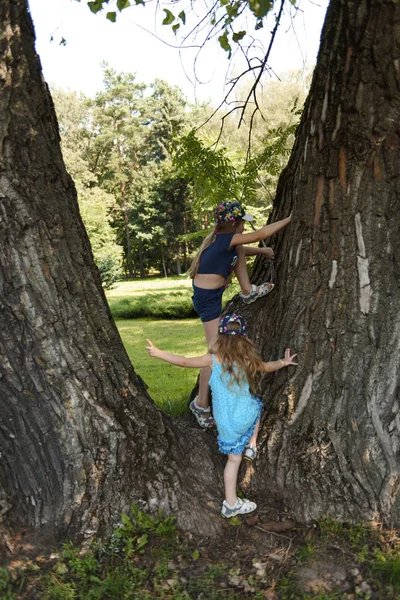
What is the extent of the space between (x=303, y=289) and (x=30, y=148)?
73.9 inches

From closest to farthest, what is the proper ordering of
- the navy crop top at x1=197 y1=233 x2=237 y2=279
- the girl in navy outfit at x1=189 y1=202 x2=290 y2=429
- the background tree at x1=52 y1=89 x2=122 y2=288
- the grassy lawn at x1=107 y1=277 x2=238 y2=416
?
the girl in navy outfit at x1=189 y1=202 x2=290 y2=429, the navy crop top at x1=197 y1=233 x2=237 y2=279, the grassy lawn at x1=107 y1=277 x2=238 y2=416, the background tree at x1=52 y1=89 x2=122 y2=288

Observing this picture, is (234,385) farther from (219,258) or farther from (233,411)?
(219,258)

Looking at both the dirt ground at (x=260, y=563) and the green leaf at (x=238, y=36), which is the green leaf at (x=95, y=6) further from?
the dirt ground at (x=260, y=563)

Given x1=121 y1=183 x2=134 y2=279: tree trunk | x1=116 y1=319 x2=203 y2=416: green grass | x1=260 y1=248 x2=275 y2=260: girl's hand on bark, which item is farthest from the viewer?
x1=121 y1=183 x2=134 y2=279: tree trunk

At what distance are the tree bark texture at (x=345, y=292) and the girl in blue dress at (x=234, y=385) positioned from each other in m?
0.11

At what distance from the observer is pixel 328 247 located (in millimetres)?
3049

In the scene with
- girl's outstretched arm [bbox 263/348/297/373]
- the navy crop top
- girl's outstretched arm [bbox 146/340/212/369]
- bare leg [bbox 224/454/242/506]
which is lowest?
bare leg [bbox 224/454/242/506]

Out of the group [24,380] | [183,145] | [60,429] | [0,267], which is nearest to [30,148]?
[0,267]

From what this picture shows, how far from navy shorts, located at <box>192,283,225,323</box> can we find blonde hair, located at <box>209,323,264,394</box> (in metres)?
0.82

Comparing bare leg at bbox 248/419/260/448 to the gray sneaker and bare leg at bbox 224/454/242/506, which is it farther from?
the gray sneaker

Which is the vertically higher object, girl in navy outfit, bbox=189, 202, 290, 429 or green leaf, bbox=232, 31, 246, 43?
green leaf, bbox=232, 31, 246, 43

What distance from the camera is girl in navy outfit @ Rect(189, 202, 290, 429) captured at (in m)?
3.88

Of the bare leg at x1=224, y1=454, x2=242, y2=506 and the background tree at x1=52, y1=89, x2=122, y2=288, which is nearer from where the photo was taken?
the bare leg at x1=224, y1=454, x2=242, y2=506

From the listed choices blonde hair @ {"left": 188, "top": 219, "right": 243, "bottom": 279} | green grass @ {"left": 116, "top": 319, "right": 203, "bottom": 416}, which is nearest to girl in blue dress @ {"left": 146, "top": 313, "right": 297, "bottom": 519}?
blonde hair @ {"left": 188, "top": 219, "right": 243, "bottom": 279}
